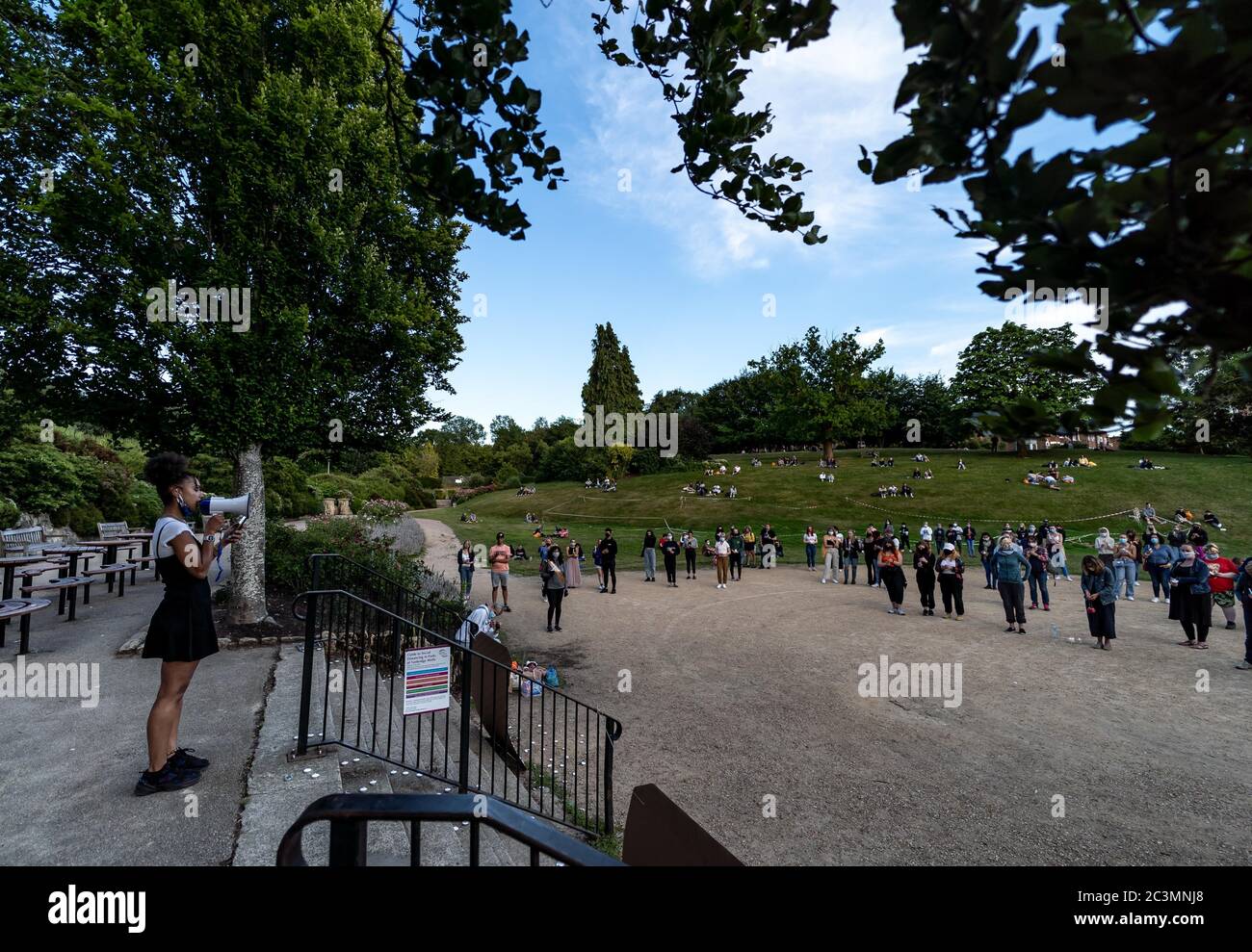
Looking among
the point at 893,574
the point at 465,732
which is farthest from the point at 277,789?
the point at 893,574

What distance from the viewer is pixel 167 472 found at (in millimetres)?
3904

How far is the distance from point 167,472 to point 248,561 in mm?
5461

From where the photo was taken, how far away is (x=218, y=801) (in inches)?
152

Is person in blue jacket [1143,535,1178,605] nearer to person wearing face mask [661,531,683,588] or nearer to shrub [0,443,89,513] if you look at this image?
person wearing face mask [661,531,683,588]

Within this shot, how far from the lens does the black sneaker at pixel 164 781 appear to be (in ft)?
12.8

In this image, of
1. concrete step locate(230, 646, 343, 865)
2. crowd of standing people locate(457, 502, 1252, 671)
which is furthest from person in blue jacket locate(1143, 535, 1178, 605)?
concrete step locate(230, 646, 343, 865)

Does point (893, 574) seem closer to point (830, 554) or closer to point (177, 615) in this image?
point (830, 554)

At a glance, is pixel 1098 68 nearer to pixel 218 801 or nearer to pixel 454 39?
pixel 454 39

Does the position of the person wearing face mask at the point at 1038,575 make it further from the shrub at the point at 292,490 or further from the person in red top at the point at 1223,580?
the shrub at the point at 292,490

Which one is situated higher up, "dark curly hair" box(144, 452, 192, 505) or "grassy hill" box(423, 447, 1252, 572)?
"dark curly hair" box(144, 452, 192, 505)

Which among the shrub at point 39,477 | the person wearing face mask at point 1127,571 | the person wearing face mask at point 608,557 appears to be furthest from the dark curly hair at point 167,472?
the person wearing face mask at point 1127,571

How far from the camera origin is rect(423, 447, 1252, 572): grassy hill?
100.0 ft

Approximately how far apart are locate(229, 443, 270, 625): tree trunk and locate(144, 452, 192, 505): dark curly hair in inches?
203

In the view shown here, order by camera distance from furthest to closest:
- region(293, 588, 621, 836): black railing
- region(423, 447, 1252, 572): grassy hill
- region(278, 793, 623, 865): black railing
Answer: region(423, 447, 1252, 572): grassy hill < region(293, 588, 621, 836): black railing < region(278, 793, 623, 865): black railing
